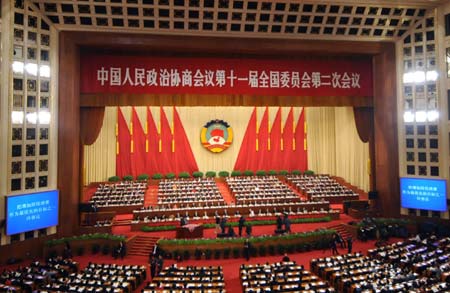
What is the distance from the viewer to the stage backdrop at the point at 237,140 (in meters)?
25.7

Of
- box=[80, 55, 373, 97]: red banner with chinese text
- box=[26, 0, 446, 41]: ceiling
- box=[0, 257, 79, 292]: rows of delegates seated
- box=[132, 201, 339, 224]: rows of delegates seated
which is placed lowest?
box=[0, 257, 79, 292]: rows of delegates seated

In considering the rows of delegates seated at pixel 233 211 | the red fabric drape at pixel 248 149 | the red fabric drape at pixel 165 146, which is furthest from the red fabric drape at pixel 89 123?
the red fabric drape at pixel 248 149

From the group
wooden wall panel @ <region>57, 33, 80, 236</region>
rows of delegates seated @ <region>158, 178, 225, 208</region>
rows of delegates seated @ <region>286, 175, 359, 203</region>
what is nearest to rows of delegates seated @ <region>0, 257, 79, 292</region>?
wooden wall panel @ <region>57, 33, 80, 236</region>

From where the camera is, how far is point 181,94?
18156mm

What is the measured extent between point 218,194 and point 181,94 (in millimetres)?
6196

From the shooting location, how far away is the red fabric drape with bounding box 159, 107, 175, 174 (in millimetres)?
26016

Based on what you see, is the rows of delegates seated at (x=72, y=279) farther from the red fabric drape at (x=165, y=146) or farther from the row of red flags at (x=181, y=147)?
the red fabric drape at (x=165, y=146)

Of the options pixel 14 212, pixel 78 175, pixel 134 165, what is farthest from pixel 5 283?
pixel 134 165

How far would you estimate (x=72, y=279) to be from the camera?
1059cm

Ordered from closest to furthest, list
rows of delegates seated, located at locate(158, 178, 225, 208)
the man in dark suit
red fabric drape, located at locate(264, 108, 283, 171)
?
the man in dark suit → rows of delegates seated, located at locate(158, 178, 225, 208) → red fabric drape, located at locate(264, 108, 283, 171)

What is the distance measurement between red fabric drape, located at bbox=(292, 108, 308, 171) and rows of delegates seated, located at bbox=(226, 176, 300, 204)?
136 inches

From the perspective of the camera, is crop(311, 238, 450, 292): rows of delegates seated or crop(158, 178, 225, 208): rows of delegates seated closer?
crop(311, 238, 450, 292): rows of delegates seated

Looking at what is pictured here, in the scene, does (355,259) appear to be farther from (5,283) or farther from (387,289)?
(5,283)

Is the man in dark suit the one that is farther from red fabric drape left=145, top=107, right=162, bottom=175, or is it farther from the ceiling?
red fabric drape left=145, top=107, right=162, bottom=175
